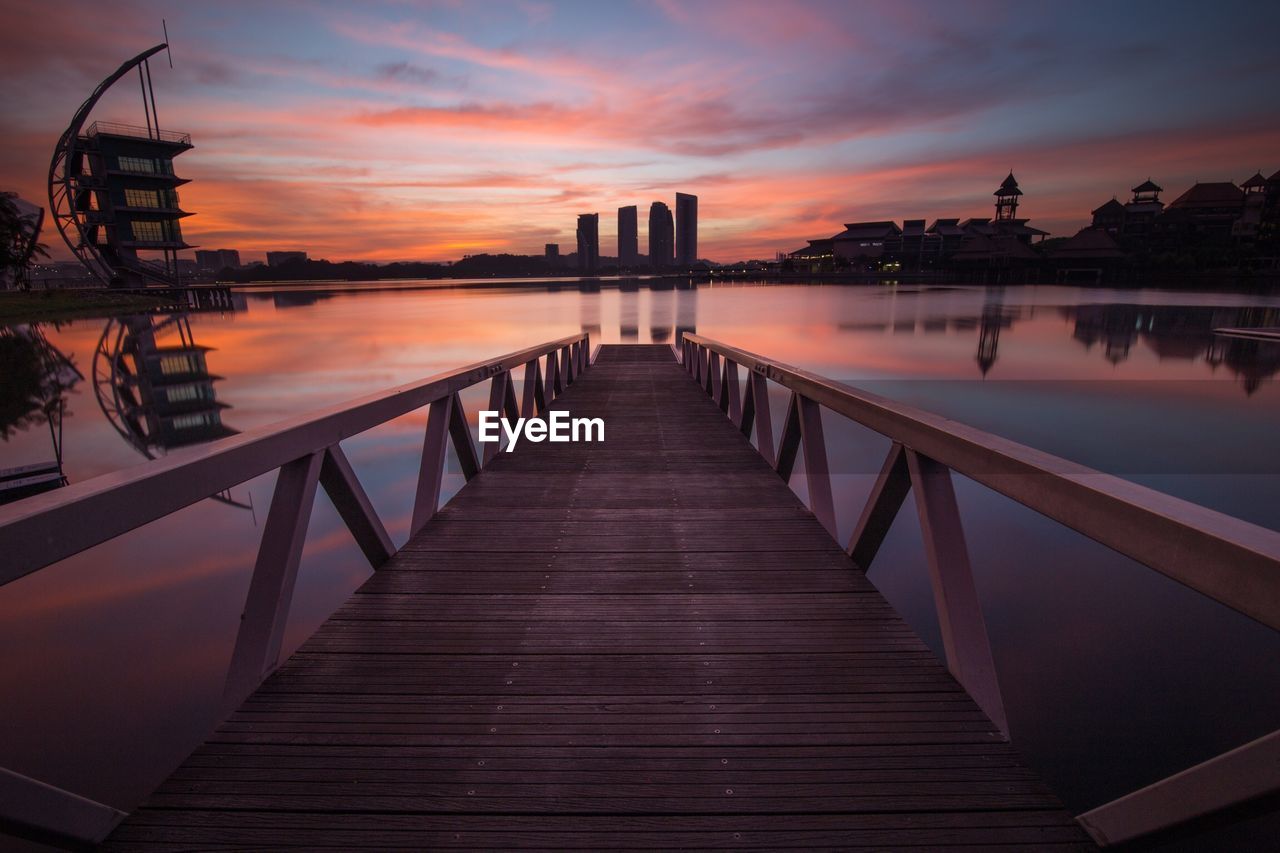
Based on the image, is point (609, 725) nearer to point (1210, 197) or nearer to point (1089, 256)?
point (1089, 256)

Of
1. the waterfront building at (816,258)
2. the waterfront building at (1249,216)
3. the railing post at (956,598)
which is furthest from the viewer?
the waterfront building at (816,258)

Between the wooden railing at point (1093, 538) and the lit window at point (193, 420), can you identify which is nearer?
the wooden railing at point (1093, 538)

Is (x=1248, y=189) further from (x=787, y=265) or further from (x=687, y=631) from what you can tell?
(x=687, y=631)

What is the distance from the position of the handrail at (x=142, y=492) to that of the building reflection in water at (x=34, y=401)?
19.8 ft

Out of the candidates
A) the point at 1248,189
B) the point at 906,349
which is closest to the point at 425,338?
the point at 906,349

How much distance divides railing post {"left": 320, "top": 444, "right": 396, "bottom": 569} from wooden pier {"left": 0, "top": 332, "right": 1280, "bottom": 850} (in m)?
0.02

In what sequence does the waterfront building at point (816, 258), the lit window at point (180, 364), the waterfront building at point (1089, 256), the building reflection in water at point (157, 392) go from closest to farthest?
the building reflection in water at point (157, 392) → the lit window at point (180, 364) → the waterfront building at point (1089, 256) → the waterfront building at point (816, 258)

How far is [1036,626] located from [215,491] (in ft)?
19.2

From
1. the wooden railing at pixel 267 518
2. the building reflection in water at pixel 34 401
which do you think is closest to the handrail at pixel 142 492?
the wooden railing at pixel 267 518

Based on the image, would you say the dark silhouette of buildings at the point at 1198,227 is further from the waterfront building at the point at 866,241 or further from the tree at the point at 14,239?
the tree at the point at 14,239

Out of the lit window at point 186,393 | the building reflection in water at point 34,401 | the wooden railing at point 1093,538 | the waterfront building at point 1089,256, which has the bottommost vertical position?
the lit window at point 186,393

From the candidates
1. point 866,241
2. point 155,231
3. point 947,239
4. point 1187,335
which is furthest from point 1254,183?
point 155,231

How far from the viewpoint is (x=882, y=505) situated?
2594 mm

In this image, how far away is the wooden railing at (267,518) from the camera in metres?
1.16
